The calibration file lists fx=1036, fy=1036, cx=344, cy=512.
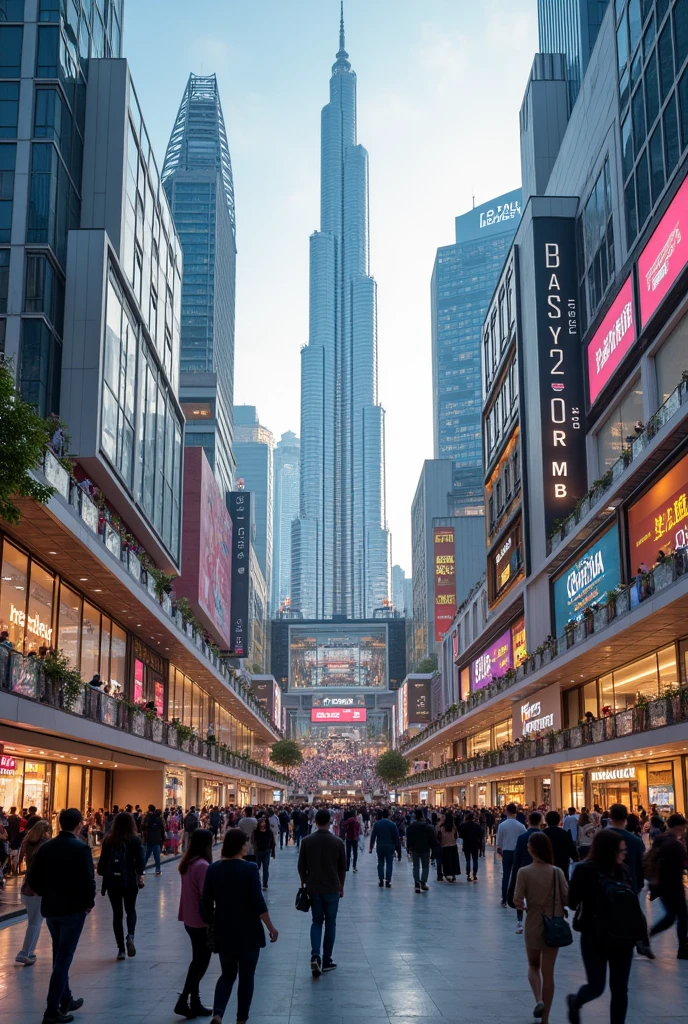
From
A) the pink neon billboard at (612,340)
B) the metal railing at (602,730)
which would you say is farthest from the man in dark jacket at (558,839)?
the pink neon billboard at (612,340)

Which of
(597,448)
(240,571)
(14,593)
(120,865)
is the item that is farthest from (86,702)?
(240,571)

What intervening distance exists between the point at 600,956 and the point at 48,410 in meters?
27.7

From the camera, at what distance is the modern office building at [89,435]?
24.5 m

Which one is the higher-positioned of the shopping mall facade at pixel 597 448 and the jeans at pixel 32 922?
the shopping mall facade at pixel 597 448

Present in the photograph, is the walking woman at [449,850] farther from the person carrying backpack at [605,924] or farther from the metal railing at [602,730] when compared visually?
the person carrying backpack at [605,924]

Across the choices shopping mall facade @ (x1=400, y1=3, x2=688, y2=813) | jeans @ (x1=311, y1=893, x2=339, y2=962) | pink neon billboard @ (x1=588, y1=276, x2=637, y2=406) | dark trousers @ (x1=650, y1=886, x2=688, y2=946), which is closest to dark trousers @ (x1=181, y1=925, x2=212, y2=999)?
jeans @ (x1=311, y1=893, x2=339, y2=962)

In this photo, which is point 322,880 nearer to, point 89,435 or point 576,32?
point 89,435

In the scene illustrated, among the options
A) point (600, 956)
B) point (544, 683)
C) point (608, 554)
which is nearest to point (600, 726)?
point (608, 554)

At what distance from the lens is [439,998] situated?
29.2 feet

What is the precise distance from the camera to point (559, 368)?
141 feet

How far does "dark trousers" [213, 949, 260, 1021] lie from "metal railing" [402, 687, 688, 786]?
61.2ft

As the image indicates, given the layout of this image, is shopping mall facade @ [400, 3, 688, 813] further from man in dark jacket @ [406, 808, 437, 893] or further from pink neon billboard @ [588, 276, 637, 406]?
man in dark jacket @ [406, 808, 437, 893]

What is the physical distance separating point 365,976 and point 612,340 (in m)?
30.0

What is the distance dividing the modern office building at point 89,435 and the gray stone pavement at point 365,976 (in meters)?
8.14
